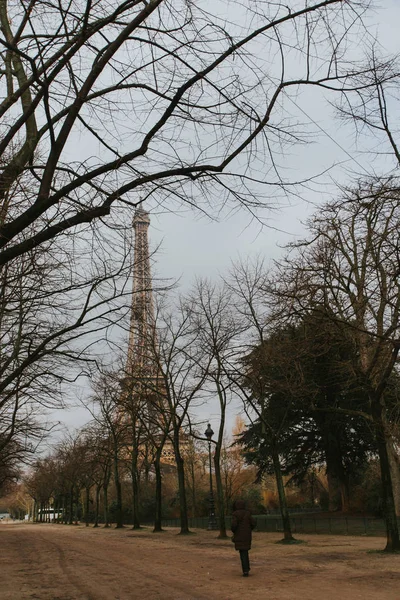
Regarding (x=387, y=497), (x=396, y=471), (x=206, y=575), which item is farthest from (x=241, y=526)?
(x=396, y=471)

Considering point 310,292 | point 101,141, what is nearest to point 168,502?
point 310,292

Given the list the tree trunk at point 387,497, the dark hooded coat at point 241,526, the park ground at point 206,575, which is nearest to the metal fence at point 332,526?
the park ground at point 206,575

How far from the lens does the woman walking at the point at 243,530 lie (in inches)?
428

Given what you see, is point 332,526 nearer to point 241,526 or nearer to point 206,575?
point 206,575

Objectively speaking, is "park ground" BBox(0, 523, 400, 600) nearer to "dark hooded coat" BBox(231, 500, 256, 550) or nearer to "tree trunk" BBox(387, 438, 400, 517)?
"dark hooded coat" BBox(231, 500, 256, 550)

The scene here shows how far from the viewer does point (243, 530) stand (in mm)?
10867

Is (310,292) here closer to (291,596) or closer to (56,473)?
(291,596)

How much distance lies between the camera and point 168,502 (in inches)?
2048

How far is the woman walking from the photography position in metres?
10.9

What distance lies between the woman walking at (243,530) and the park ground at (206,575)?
330 mm

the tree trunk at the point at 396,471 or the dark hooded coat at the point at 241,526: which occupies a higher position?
the tree trunk at the point at 396,471

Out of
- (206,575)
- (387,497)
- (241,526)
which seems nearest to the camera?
(241,526)

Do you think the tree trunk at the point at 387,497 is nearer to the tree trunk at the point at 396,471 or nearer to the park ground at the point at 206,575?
the park ground at the point at 206,575

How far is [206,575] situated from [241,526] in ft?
4.87
